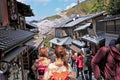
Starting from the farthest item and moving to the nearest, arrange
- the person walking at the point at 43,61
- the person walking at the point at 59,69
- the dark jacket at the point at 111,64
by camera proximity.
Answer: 1. the person walking at the point at 43,61
2. the person walking at the point at 59,69
3. the dark jacket at the point at 111,64

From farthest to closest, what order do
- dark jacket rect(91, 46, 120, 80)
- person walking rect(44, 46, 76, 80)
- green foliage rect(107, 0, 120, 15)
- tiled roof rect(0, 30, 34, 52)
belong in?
green foliage rect(107, 0, 120, 15), person walking rect(44, 46, 76, 80), dark jacket rect(91, 46, 120, 80), tiled roof rect(0, 30, 34, 52)

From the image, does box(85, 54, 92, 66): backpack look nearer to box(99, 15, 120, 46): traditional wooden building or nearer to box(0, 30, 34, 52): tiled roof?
box(99, 15, 120, 46): traditional wooden building

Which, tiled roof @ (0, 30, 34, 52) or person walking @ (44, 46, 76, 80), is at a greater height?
tiled roof @ (0, 30, 34, 52)

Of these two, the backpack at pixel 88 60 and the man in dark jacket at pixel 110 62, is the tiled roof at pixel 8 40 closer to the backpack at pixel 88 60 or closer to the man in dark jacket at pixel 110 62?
the man in dark jacket at pixel 110 62

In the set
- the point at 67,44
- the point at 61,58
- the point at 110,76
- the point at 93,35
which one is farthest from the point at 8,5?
the point at 67,44

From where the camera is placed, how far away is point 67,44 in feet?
165

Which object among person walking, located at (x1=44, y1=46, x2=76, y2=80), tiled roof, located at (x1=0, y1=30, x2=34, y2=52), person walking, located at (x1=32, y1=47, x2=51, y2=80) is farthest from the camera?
person walking, located at (x1=32, y1=47, x2=51, y2=80)

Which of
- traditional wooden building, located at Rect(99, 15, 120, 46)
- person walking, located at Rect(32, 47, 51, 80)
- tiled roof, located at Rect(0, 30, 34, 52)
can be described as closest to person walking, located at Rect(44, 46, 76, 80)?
tiled roof, located at Rect(0, 30, 34, 52)

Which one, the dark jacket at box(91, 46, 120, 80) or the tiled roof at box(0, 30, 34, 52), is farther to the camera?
the dark jacket at box(91, 46, 120, 80)

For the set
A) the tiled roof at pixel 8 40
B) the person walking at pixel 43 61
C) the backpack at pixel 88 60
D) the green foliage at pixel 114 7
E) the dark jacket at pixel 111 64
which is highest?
the green foliage at pixel 114 7

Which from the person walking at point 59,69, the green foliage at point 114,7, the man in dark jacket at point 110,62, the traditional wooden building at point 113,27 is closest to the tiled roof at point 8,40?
the person walking at point 59,69

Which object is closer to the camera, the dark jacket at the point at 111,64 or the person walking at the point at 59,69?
the dark jacket at the point at 111,64

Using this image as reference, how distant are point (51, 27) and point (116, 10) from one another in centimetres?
5964

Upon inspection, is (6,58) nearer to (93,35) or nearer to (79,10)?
(93,35)
